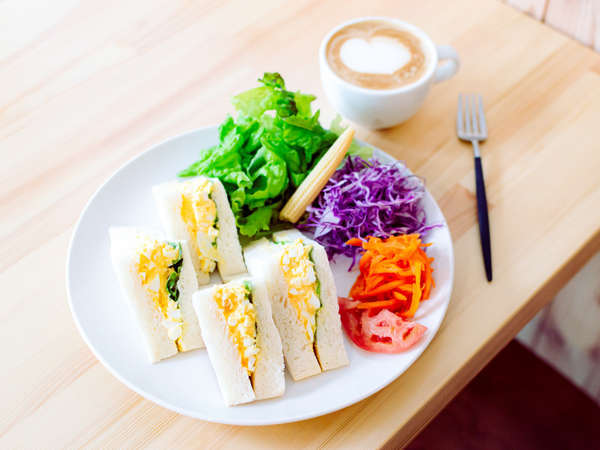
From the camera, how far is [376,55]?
179 cm

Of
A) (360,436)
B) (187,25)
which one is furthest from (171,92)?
(360,436)

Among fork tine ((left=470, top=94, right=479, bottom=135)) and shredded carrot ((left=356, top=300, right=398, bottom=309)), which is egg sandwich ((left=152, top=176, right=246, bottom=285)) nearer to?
shredded carrot ((left=356, top=300, right=398, bottom=309))

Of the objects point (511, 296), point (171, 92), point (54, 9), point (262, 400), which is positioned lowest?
point (511, 296)

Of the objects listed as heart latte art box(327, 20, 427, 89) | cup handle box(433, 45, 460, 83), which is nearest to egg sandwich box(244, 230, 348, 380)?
heart latte art box(327, 20, 427, 89)

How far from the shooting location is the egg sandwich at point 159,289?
4.51ft

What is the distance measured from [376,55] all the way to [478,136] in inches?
15.9

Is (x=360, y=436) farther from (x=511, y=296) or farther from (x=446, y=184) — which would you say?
(x=446, y=184)

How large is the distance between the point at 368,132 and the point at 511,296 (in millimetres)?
673

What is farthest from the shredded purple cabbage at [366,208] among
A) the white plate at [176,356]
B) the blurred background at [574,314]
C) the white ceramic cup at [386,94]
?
the blurred background at [574,314]

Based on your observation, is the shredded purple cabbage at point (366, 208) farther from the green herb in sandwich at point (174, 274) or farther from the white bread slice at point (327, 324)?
the green herb in sandwich at point (174, 274)

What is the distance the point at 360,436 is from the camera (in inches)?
52.7

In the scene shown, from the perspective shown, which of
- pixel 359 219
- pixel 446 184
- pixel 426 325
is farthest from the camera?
pixel 446 184

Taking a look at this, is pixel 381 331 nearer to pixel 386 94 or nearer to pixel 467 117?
pixel 386 94

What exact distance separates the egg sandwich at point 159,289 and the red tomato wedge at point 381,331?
14.1 inches
